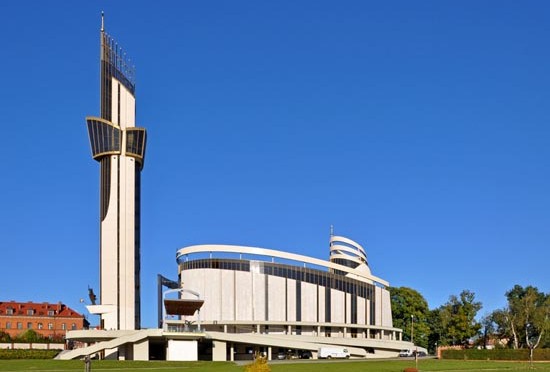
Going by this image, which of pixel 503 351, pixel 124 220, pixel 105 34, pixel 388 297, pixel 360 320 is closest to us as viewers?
pixel 503 351

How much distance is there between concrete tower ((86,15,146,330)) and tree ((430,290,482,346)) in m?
45.8

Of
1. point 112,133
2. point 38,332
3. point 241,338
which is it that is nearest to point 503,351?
point 241,338

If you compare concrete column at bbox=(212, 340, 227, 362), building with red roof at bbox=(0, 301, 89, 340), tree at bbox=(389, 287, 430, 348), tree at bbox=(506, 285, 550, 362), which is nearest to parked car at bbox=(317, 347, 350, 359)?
concrete column at bbox=(212, 340, 227, 362)

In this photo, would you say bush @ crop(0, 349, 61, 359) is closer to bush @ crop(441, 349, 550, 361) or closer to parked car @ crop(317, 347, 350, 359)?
parked car @ crop(317, 347, 350, 359)

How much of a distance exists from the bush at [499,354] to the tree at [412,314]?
3348cm

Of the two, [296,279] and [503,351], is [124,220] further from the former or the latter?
[503,351]

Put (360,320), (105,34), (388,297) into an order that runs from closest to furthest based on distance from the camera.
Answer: (105,34) → (360,320) → (388,297)

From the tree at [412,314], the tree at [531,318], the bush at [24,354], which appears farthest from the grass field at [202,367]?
the tree at [412,314]

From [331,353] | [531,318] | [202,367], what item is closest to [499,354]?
[331,353]

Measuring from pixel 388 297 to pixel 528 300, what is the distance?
2336 centimetres

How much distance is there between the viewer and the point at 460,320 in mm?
111375

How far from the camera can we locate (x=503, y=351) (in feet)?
289

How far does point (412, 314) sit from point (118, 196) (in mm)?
55161

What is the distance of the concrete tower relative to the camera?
9775 centimetres
